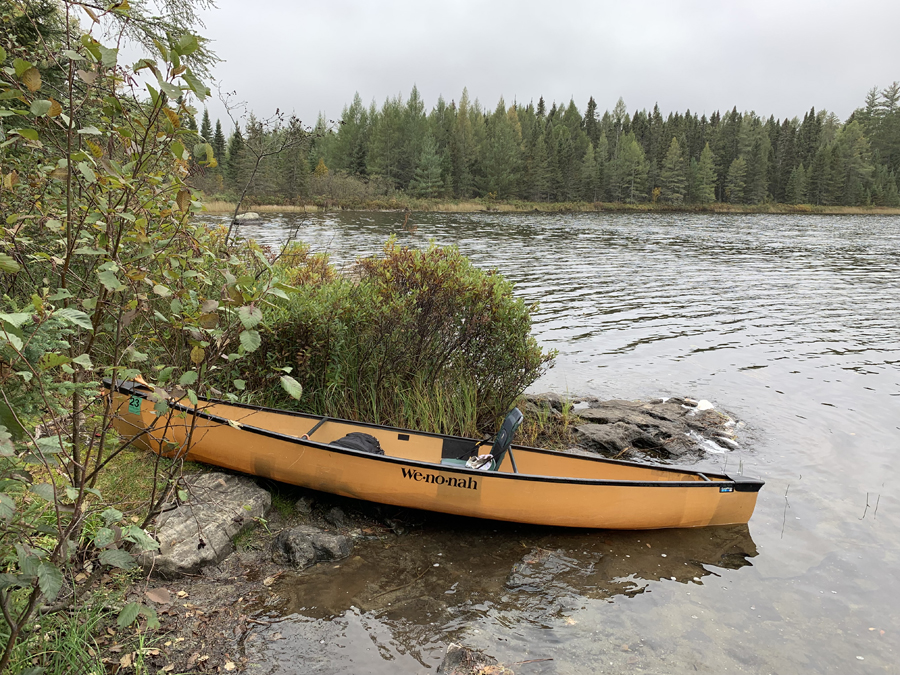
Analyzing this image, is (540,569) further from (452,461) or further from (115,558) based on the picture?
(115,558)

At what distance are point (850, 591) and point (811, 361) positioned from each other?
812cm

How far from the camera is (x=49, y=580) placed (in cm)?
225

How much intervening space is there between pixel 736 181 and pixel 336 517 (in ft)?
324

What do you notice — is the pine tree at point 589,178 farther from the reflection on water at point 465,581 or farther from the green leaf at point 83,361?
the green leaf at point 83,361

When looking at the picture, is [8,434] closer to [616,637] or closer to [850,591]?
[616,637]

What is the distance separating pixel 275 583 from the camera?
4.52 metres

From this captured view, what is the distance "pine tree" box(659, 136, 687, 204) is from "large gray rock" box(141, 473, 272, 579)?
90.6 m

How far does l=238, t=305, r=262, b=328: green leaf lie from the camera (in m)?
2.35

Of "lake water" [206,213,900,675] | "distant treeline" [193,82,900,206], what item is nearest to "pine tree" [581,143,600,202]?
"distant treeline" [193,82,900,206]

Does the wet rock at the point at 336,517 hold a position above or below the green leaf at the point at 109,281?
below

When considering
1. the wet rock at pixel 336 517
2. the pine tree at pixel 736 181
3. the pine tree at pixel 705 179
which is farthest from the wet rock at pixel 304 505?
the pine tree at pixel 736 181

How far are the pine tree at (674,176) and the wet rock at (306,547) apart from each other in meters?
90.7

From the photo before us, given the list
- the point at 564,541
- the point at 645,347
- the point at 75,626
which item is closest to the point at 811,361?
the point at 645,347

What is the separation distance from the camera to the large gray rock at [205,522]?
14.1 feet
